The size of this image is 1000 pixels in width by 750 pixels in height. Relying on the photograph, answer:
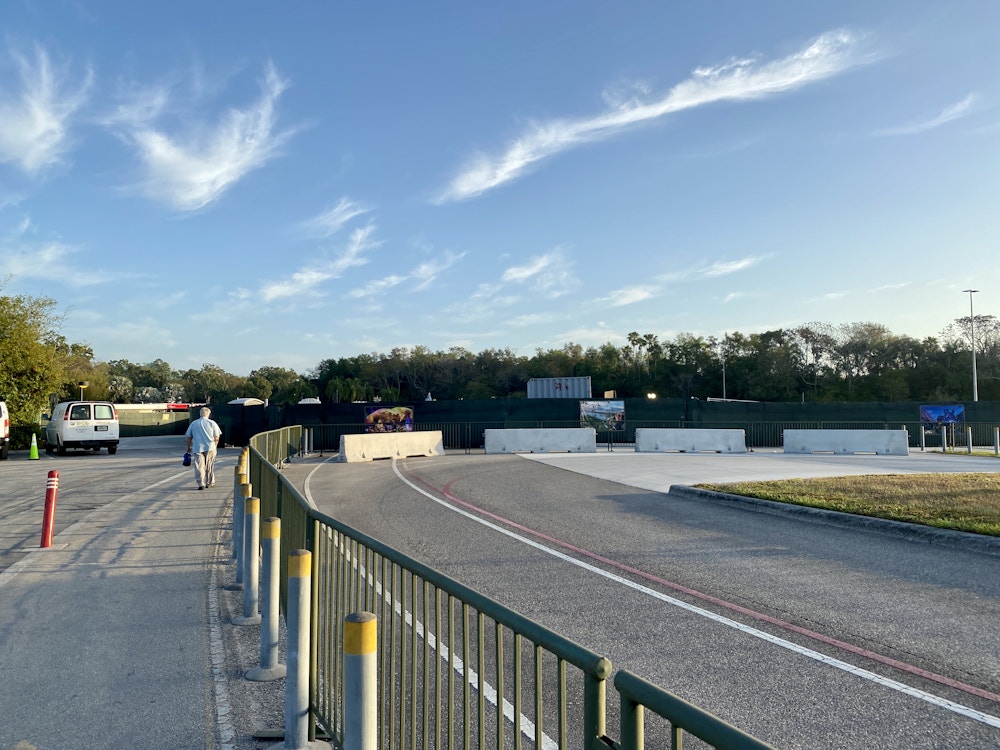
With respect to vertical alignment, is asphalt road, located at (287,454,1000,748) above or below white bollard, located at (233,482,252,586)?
below

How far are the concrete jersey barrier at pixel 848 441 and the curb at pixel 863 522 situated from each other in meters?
17.7

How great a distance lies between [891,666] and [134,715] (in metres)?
5.30

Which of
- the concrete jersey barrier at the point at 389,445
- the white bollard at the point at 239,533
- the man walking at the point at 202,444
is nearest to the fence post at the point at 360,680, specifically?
the white bollard at the point at 239,533

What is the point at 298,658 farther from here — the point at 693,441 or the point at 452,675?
the point at 693,441

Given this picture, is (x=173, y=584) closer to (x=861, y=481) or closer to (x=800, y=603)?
(x=800, y=603)

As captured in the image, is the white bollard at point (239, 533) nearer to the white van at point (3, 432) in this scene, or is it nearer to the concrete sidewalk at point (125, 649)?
the concrete sidewalk at point (125, 649)

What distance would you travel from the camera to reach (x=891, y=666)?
521cm

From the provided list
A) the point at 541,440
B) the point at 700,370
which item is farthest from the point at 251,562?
the point at 700,370

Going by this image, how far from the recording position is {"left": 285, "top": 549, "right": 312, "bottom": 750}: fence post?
4031mm

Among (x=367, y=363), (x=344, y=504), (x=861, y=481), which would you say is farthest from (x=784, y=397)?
(x=344, y=504)

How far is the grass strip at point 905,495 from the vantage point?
10.9 metres

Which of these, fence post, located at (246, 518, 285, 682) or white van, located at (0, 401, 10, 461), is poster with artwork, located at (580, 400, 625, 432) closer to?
white van, located at (0, 401, 10, 461)

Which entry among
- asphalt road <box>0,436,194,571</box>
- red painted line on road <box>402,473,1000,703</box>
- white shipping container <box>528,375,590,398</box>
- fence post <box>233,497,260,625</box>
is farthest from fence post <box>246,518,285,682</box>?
white shipping container <box>528,375,590,398</box>

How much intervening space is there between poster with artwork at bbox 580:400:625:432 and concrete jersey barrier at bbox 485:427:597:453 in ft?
11.1
